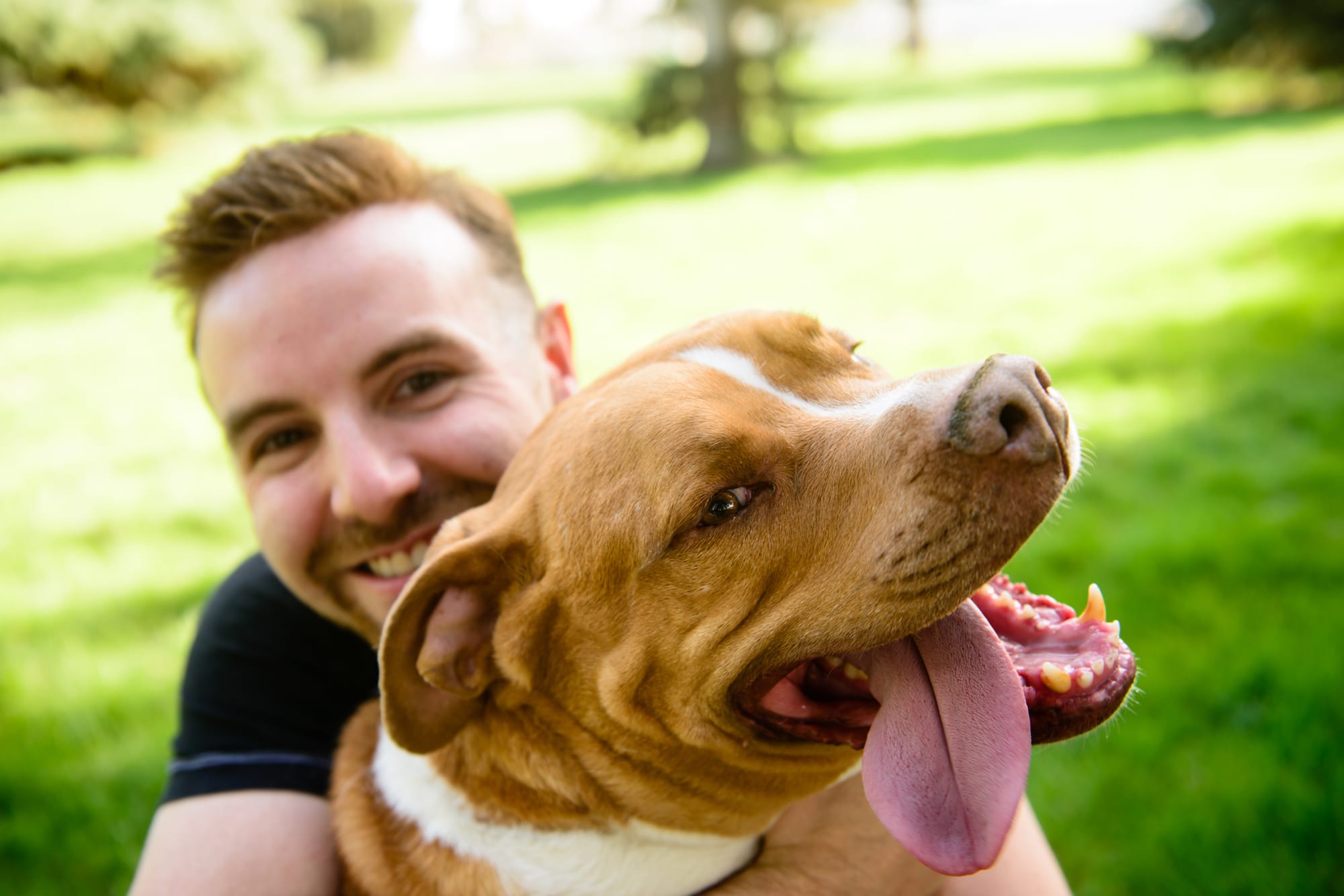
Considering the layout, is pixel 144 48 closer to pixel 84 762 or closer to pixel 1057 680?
pixel 84 762

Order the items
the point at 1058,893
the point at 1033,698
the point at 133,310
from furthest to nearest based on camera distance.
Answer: the point at 133,310 → the point at 1058,893 → the point at 1033,698

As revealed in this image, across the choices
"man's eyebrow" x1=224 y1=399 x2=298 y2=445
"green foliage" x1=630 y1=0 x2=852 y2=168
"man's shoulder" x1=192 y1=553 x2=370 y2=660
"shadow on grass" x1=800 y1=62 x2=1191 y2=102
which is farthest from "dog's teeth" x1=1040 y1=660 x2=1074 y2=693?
"shadow on grass" x1=800 y1=62 x2=1191 y2=102

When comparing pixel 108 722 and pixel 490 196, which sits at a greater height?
pixel 490 196

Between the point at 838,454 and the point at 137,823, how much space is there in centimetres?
340

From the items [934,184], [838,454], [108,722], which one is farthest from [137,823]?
[934,184]

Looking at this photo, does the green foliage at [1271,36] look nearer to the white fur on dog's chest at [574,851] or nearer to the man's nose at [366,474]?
the man's nose at [366,474]

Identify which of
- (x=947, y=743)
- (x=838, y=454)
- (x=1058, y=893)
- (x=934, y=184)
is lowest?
(x=934, y=184)

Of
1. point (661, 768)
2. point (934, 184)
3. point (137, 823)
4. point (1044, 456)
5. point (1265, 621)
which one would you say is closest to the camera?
point (1044, 456)

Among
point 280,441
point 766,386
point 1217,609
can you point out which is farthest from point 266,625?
point 1217,609

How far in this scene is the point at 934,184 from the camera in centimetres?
1505

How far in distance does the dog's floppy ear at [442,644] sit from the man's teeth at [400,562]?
448mm

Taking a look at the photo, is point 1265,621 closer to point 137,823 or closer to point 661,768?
point 661,768

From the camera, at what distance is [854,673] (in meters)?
2.59

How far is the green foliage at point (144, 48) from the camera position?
2348 cm
